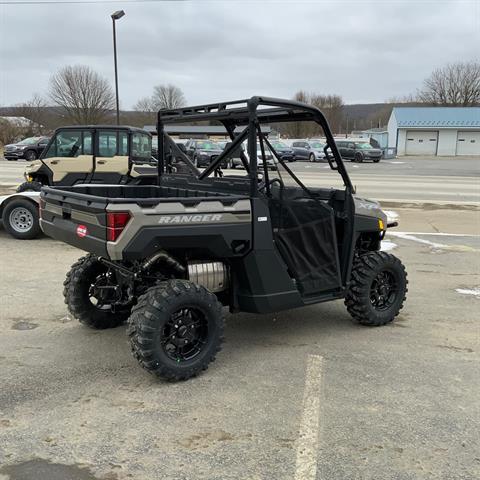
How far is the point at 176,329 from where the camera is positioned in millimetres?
4078

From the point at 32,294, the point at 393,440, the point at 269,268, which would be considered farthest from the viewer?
the point at 32,294

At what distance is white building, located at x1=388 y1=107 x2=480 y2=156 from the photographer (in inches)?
2393

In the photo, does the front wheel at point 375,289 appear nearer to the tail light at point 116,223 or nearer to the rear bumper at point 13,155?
the tail light at point 116,223

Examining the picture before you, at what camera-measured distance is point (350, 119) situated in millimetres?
109500

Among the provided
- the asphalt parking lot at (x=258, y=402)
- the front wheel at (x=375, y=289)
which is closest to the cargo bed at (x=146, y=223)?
the asphalt parking lot at (x=258, y=402)

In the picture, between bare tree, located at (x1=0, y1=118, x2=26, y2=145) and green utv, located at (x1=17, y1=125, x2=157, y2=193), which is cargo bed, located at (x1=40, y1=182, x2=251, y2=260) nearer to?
green utv, located at (x1=17, y1=125, x2=157, y2=193)

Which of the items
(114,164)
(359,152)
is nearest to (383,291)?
(114,164)

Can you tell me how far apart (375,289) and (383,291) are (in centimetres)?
13

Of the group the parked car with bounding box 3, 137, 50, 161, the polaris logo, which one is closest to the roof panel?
the parked car with bounding box 3, 137, 50, 161

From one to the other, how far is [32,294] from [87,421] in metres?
3.23

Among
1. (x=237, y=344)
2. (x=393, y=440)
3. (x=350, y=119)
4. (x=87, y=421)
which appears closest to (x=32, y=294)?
(x=237, y=344)

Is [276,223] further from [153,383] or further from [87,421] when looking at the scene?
[87,421]

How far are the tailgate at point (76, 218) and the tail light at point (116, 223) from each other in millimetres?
46

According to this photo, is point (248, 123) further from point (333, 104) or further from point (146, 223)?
point (333, 104)
